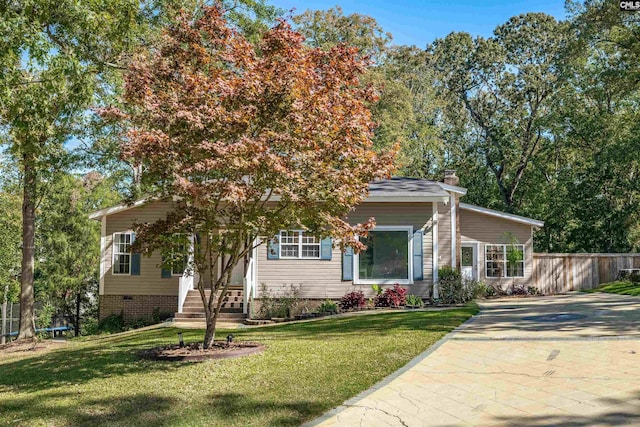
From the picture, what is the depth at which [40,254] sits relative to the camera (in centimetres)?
2403

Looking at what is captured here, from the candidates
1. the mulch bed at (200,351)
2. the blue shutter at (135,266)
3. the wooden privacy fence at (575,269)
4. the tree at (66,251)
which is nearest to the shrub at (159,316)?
the blue shutter at (135,266)

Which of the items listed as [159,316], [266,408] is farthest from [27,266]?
[266,408]

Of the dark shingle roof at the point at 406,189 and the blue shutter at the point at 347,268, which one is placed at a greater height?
the dark shingle roof at the point at 406,189

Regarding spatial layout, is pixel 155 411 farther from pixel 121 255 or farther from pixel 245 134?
pixel 121 255

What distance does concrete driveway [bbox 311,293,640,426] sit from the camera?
518cm

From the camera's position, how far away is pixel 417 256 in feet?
52.5

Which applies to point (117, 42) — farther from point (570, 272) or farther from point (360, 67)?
point (570, 272)

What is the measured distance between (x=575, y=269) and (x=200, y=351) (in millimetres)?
19668

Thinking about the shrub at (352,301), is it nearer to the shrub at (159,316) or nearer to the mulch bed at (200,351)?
the shrub at (159,316)

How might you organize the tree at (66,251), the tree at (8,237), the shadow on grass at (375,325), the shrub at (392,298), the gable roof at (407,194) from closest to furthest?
the shadow on grass at (375,325), the shrub at (392,298), the gable roof at (407,194), the tree at (66,251), the tree at (8,237)

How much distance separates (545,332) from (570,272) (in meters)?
15.1

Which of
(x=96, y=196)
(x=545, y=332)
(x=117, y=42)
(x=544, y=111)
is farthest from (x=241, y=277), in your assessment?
(x=544, y=111)

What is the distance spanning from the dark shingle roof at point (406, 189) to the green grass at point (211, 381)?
5787 mm

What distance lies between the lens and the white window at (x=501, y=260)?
21.0m
